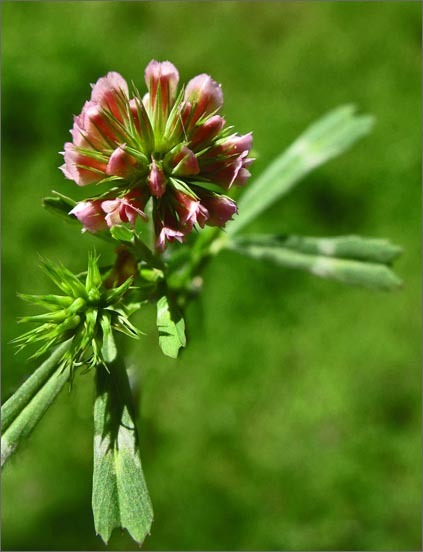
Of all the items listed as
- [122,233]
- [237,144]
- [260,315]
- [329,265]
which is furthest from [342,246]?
[260,315]

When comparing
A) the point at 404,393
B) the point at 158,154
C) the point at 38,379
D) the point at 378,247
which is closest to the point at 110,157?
the point at 158,154

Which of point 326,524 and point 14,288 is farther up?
point 14,288

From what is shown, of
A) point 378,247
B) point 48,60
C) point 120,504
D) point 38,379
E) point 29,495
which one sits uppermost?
point 48,60

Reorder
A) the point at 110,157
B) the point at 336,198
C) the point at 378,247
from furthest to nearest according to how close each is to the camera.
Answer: the point at 336,198, the point at 378,247, the point at 110,157

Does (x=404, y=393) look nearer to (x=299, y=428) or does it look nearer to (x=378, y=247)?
(x=299, y=428)

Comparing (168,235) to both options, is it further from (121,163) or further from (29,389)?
(29,389)

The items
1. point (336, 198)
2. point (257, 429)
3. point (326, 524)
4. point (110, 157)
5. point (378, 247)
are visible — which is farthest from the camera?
point (336, 198)
